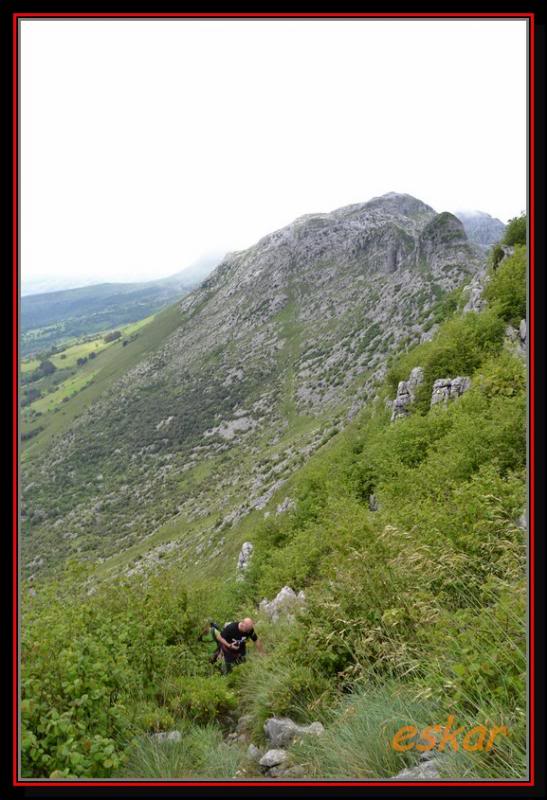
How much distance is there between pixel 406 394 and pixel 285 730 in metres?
16.9

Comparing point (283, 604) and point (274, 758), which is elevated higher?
point (274, 758)

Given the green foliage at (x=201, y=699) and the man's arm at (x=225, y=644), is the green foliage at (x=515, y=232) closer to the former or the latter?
the man's arm at (x=225, y=644)

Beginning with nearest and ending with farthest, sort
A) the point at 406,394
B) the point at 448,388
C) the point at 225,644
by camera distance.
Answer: the point at 225,644
the point at 448,388
the point at 406,394

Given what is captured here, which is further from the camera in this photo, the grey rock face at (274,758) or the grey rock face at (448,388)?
the grey rock face at (448,388)

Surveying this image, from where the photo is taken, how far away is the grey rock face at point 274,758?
3.93m

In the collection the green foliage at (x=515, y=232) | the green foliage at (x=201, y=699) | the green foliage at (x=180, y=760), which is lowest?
the green foliage at (x=201, y=699)

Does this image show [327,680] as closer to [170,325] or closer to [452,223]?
[452,223]

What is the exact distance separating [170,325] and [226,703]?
20086cm

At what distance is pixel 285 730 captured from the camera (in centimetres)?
450

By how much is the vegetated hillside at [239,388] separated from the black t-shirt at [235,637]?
118 ft

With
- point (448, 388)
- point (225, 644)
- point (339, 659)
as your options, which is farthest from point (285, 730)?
point (448, 388)

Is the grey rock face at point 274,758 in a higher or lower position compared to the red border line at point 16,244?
lower
